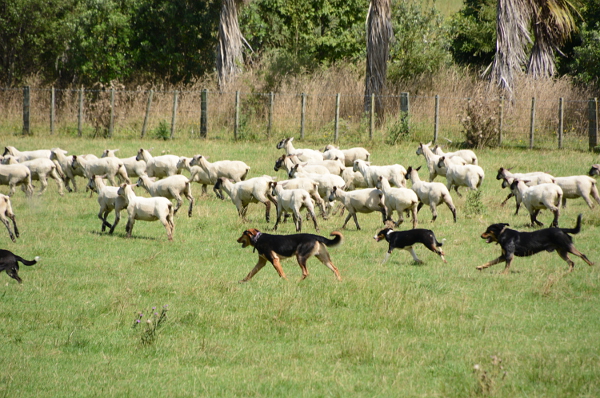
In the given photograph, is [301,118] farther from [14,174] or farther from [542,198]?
[542,198]

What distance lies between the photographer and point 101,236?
14258mm

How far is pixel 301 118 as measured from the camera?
29.4 metres

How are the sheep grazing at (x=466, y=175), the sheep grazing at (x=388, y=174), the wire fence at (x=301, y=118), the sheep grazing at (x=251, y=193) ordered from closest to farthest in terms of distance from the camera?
the sheep grazing at (x=251, y=193), the sheep grazing at (x=388, y=174), the sheep grazing at (x=466, y=175), the wire fence at (x=301, y=118)

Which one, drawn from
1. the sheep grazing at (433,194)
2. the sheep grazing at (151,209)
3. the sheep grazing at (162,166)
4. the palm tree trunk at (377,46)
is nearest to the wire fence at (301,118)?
the palm tree trunk at (377,46)

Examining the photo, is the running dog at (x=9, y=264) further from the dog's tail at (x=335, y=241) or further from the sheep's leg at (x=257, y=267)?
the dog's tail at (x=335, y=241)

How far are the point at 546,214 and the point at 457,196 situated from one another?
2.90m

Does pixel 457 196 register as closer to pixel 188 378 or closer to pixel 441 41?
pixel 188 378

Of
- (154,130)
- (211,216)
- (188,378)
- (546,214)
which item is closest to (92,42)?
(154,130)

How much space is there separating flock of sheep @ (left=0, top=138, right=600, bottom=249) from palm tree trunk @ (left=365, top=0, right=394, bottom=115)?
8889 millimetres

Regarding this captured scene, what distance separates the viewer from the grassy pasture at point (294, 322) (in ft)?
23.2

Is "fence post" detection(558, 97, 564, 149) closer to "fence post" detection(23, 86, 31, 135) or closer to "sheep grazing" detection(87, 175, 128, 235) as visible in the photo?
"sheep grazing" detection(87, 175, 128, 235)

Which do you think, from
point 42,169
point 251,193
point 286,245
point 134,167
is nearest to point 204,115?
point 134,167

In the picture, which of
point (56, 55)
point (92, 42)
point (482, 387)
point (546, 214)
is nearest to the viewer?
point (482, 387)

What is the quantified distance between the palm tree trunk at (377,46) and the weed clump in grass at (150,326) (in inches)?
844
